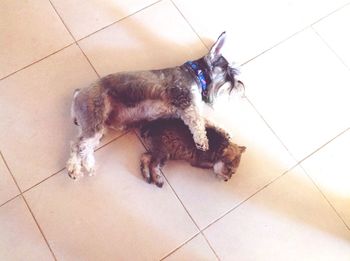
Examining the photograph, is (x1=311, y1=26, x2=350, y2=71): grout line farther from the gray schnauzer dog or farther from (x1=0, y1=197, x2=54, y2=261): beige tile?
(x1=0, y1=197, x2=54, y2=261): beige tile

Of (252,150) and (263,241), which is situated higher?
(252,150)

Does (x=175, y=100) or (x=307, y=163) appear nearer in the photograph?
(x=175, y=100)

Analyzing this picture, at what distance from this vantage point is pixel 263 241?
176 cm

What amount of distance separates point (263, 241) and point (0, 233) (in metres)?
1.15

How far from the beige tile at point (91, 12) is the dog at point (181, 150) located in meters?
0.68

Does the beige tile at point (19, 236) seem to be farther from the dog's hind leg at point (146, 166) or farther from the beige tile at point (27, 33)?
the beige tile at point (27, 33)

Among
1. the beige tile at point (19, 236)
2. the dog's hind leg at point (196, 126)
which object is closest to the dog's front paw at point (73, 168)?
the beige tile at point (19, 236)

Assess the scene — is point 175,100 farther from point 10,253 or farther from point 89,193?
point 10,253

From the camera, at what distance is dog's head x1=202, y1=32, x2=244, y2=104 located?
1794mm

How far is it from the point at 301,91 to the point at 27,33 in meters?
1.46

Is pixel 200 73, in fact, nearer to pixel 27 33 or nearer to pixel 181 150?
pixel 181 150

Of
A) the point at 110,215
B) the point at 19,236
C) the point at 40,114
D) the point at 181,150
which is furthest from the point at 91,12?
the point at 19,236

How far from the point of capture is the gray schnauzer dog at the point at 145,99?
1.68 m

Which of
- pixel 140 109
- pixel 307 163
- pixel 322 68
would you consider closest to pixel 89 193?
pixel 140 109
